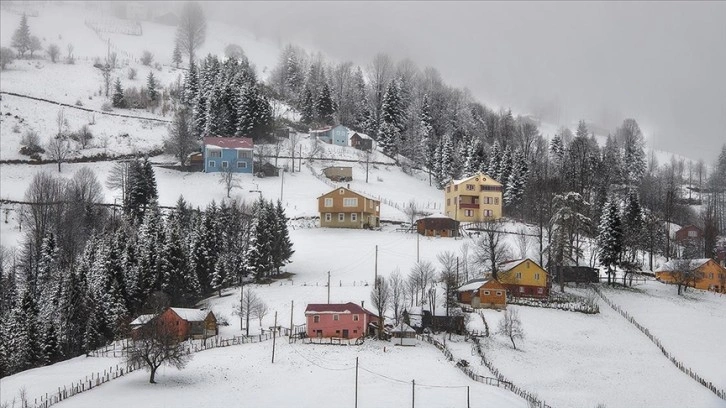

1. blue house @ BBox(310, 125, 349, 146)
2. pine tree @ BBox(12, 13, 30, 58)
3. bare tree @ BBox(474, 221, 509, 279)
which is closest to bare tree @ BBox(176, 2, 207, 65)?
pine tree @ BBox(12, 13, 30, 58)

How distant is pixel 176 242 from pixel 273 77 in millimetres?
93613

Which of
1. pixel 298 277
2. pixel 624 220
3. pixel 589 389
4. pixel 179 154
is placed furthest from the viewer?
pixel 179 154

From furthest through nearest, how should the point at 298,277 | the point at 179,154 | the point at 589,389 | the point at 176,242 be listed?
1. the point at 179,154
2. the point at 298,277
3. the point at 176,242
4. the point at 589,389

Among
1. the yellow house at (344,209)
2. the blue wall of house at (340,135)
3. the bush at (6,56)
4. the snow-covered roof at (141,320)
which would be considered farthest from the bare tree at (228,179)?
the bush at (6,56)

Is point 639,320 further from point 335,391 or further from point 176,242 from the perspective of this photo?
point 176,242

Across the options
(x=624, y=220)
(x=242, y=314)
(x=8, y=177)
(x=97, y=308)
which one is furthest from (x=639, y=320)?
(x=8, y=177)

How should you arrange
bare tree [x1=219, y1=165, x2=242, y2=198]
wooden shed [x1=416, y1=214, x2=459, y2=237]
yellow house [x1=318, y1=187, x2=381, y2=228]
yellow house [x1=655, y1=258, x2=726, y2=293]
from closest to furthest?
yellow house [x1=655, y1=258, x2=726, y2=293]
wooden shed [x1=416, y1=214, x2=459, y2=237]
yellow house [x1=318, y1=187, x2=381, y2=228]
bare tree [x1=219, y1=165, x2=242, y2=198]

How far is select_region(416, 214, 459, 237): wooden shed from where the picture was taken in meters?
76.8

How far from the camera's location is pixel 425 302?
5475cm

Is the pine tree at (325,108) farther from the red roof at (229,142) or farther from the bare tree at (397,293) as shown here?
the bare tree at (397,293)

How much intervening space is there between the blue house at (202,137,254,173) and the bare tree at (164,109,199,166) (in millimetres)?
2706

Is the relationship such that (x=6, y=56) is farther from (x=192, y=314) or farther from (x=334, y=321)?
(x=334, y=321)

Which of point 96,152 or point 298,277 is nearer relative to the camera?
point 298,277

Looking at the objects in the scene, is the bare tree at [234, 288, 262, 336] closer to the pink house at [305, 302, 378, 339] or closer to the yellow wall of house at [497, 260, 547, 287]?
the pink house at [305, 302, 378, 339]
